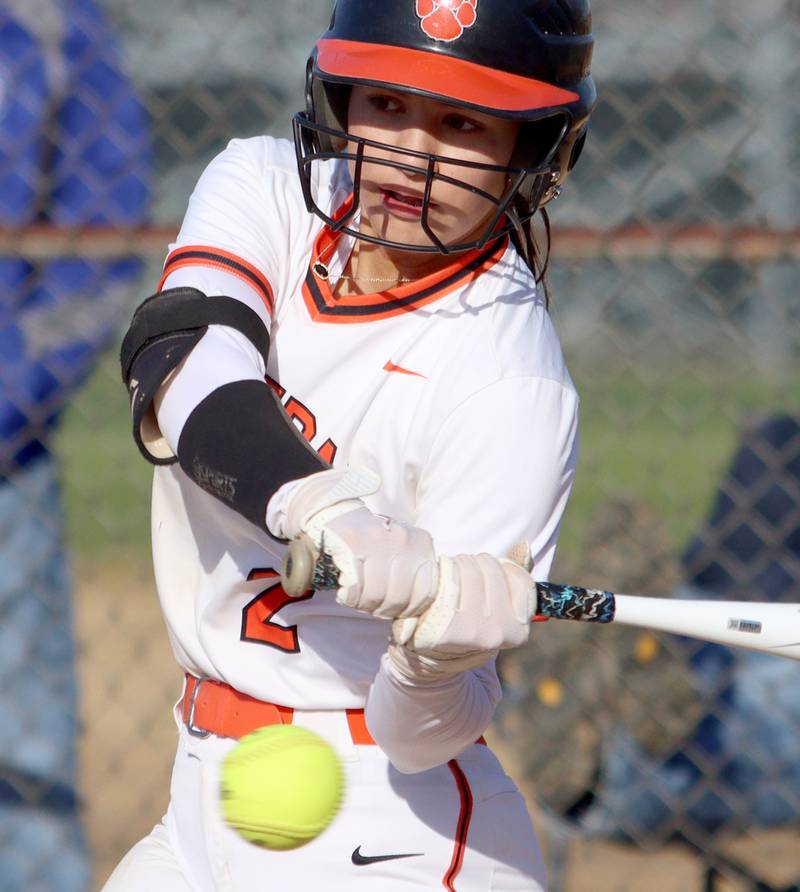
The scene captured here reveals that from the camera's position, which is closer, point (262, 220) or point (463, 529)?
point (463, 529)

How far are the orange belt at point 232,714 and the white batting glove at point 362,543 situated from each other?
0.43 meters

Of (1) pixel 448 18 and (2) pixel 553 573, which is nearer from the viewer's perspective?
(1) pixel 448 18

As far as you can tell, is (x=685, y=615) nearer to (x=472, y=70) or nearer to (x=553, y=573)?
(x=472, y=70)

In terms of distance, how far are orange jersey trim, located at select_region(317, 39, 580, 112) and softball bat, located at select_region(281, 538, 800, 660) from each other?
0.59m

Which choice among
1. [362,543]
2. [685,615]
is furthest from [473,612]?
[685,615]

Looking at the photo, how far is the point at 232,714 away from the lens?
1.68 meters


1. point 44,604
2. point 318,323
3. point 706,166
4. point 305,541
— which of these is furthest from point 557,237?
point 706,166

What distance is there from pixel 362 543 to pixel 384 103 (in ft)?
2.10

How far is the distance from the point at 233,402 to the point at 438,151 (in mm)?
410

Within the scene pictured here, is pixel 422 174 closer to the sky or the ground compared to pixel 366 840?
closer to the sky

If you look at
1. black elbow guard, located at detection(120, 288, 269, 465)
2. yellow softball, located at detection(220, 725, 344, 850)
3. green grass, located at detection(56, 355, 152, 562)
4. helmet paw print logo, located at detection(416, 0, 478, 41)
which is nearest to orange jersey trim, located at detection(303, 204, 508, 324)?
black elbow guard, located at detection(120, 288, 269, 465)

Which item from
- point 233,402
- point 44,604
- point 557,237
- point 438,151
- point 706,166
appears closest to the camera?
point 233,402

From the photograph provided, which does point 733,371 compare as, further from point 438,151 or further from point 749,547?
point 438,151

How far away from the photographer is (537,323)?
5.40 feet
